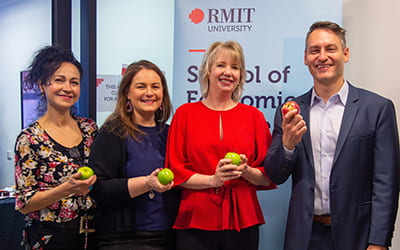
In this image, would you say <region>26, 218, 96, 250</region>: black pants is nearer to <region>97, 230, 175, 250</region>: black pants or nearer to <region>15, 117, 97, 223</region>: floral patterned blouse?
<region>15, 117, 97, 223</region>: floral patterned blouse

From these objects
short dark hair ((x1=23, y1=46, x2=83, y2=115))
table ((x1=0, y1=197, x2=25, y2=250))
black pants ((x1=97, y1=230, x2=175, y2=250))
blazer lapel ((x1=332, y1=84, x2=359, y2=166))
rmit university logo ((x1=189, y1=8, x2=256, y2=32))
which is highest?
rmit university logo ((x1=189, y1=8, x2=256, y2=32))

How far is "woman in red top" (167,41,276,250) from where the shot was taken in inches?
74.7

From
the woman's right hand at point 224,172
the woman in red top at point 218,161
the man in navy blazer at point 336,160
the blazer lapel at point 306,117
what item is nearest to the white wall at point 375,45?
the man in navy blazer at point 336,160

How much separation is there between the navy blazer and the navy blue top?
664mm

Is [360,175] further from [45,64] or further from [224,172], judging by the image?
[45,64]

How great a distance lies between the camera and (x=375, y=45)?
8.72ft

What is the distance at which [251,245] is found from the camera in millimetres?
1929

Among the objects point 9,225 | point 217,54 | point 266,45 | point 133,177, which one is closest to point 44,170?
point 133,177

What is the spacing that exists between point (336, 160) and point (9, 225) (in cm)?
276

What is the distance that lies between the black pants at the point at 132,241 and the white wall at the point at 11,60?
294 cm

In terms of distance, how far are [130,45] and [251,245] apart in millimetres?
3034

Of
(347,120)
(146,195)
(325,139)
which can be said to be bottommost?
(146,195)

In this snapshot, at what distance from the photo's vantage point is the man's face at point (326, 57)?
189 centimetres

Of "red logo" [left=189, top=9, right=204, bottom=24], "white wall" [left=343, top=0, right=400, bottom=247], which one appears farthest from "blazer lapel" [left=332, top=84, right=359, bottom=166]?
"red logo" [left=189, top=9, right=204, bottom=24]
